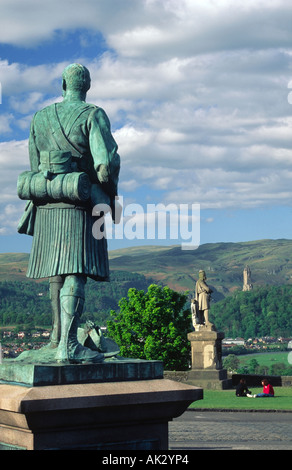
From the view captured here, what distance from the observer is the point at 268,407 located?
765 inches

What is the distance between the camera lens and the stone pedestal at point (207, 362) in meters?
26.0

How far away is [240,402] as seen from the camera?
20969 mm

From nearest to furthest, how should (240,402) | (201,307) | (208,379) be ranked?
1. (240,402)
2. (208,379)
3. (201,307)

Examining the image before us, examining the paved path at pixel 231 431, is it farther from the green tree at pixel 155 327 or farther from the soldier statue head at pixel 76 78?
the green tree at pixel 155 327

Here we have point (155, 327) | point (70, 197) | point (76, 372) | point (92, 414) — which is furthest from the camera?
point (155, 327)

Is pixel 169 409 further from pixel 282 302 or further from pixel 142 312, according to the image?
pixel 282 302

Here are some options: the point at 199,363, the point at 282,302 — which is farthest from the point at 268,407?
the point at 282,302

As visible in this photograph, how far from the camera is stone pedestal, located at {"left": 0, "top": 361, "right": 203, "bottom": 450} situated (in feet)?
19.0

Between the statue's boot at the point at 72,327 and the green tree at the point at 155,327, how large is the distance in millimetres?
33056

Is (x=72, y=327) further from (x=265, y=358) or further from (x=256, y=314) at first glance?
(x=256, y=314)

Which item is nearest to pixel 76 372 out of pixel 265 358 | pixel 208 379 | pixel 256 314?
pixel 208 379

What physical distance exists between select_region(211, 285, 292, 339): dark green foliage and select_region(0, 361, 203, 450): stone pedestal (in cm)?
12429

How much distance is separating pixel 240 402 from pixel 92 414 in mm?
15736

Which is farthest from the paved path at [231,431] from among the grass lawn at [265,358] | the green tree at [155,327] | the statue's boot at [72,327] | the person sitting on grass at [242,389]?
the grass lawn at [265,358]
